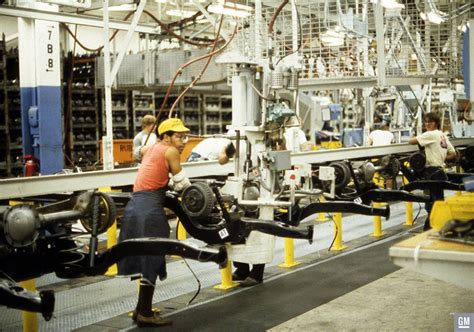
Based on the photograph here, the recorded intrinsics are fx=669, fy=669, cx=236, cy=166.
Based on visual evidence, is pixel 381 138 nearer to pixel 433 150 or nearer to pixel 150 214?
pixel 433 150

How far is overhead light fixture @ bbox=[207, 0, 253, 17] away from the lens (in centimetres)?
652

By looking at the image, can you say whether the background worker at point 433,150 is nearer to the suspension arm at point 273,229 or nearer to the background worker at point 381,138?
the background worker at point 381,138

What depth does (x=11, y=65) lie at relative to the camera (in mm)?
12211

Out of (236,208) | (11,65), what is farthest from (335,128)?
(236,208)

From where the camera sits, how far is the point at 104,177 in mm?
5941

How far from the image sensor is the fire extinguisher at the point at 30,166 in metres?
9.01

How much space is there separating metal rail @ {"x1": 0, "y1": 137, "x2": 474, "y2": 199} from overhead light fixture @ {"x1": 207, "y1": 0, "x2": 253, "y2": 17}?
1530 mm

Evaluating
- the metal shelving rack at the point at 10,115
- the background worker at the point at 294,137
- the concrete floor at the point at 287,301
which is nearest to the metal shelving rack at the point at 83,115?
the metal shelving rack at the point at 10,115

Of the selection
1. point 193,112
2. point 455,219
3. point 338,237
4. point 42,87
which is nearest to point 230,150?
point 338,237

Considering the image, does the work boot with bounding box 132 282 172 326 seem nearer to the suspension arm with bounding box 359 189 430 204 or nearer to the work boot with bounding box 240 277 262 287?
the work boot with bounding box 240 277 262 287

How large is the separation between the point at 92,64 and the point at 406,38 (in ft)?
21.2

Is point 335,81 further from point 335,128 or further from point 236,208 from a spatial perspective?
point 335,128

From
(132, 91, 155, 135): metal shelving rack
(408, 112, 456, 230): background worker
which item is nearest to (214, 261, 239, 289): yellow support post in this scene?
(408, 112, 456, 230): background worker

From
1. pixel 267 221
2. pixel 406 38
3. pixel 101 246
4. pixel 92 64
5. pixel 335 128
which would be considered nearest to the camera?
pixel 267 221
